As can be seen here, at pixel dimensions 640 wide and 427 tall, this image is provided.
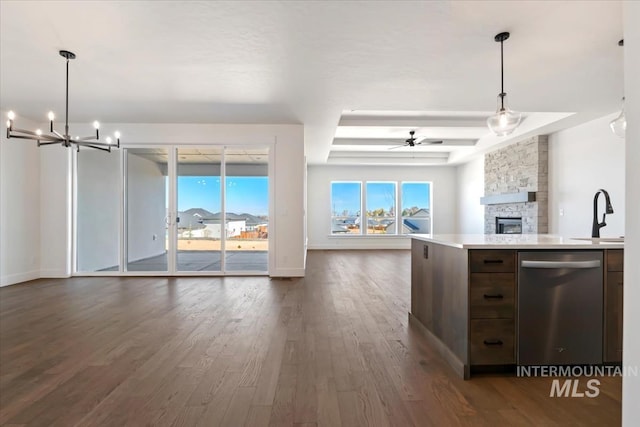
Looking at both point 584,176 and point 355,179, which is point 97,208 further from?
point 584,176

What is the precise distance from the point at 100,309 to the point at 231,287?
172 cm

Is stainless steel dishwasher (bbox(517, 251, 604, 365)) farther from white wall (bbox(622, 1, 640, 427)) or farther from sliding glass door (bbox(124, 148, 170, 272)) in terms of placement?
sliding glass door (bbox(124, 148, 170, 272))

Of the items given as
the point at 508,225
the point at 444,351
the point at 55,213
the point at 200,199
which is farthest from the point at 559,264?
the point at 55,213

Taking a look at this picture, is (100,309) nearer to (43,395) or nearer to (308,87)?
(43,395)

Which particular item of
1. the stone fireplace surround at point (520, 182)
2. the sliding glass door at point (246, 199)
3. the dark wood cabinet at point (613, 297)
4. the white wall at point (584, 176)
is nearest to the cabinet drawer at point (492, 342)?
the dark wood cabinet at point (613, 297)

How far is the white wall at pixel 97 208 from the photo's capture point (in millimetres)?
6168

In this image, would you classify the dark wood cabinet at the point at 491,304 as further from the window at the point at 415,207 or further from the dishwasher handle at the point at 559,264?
the window at the point at 415,207

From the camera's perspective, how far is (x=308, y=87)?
4.25 metres

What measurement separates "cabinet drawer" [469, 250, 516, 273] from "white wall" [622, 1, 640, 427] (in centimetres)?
122

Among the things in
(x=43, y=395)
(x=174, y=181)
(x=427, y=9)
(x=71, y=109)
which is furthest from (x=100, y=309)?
(x=427, y=9)

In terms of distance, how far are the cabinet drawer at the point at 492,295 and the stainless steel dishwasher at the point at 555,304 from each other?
64 millimetres

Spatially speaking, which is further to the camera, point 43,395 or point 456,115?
point 456,115

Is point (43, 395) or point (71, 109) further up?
point (71, 109)

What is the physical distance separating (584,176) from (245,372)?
6.57 metres
